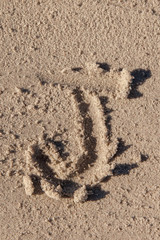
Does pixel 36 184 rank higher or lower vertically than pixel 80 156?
lower

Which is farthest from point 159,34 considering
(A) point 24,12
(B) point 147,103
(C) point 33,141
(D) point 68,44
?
(C) point 33,141

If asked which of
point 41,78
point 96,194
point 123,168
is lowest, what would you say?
point 96,194

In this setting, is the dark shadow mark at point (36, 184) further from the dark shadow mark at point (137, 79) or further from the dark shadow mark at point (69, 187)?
the dark shadow mark at point (137, 79)

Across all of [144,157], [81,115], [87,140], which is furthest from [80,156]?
[144,157]

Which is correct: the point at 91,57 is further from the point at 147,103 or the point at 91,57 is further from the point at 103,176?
the point at 103,176

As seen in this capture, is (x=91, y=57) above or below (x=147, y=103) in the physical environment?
above

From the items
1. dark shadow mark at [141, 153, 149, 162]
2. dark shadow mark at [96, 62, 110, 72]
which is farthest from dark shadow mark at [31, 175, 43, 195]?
dark shadow mark at [96, 62, 110, 72]

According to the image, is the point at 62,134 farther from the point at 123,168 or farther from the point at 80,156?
the point at 123,168

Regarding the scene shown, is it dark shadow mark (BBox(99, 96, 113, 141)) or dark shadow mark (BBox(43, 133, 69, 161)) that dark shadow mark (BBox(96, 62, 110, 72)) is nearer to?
dark shadow mark (BBox(99, 96, 113, 141))
